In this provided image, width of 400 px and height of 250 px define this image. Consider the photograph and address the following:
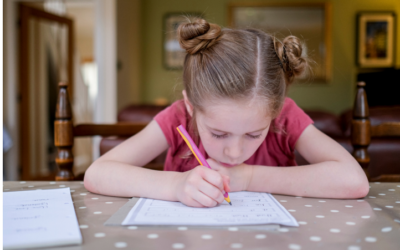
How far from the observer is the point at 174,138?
0.96m

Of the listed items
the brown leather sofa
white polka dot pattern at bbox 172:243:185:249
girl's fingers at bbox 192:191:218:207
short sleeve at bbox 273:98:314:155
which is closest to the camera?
white polka dot pattern at bbox 172:243:185:249

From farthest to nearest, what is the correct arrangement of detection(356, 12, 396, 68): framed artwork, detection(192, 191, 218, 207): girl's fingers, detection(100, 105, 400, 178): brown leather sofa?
detection(356, 12, 396, 68): framed artwork → detection(100, 105, 400, 178): brown leather sofa → detection(192, 191, 218, 207): girl's fingers

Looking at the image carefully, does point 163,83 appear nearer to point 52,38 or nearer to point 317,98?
point 52,38

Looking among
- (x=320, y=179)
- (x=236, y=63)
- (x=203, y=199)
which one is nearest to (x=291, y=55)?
(x=236, y=63)

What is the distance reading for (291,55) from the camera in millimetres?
770

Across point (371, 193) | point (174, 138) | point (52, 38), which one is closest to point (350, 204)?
point (371, 193)

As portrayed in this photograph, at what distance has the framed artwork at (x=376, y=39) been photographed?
4676 mm

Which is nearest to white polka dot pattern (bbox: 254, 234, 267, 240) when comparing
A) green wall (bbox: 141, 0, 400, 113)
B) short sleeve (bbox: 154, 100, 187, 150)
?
short sleeve (bbox: 154, 100, 187, 150)

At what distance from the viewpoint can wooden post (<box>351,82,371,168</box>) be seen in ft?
3.18

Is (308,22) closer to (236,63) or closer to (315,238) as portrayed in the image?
(236,63)

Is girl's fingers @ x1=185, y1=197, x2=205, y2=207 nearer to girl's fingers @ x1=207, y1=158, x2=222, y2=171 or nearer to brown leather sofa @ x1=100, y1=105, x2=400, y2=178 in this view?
girl's fingers @ x1=207, y1=158, x2=222, y2=171

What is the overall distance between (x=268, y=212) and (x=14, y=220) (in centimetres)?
37

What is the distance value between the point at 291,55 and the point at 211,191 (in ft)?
1.20

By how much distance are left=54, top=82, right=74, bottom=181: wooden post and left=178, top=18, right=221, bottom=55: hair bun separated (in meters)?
0.40
